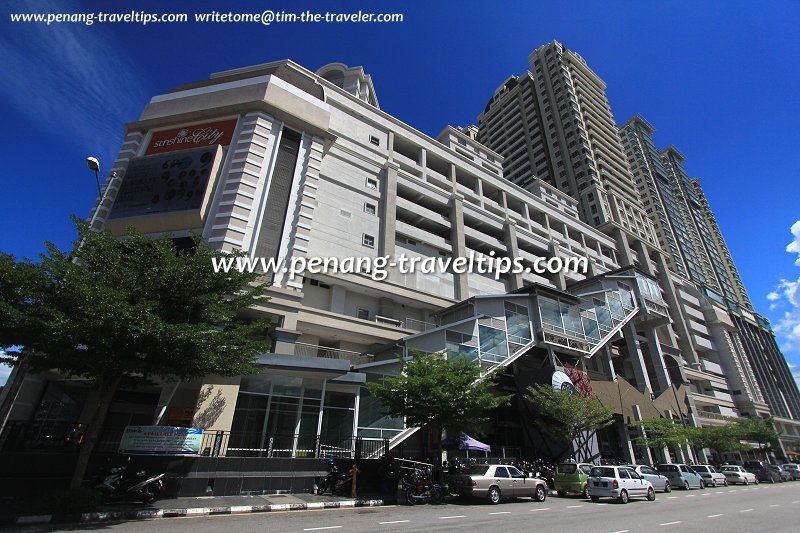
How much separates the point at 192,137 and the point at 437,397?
25067 mm

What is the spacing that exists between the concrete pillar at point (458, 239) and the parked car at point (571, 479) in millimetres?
18571

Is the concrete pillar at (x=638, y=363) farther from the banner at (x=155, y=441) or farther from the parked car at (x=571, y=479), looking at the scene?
the banner at (x=155, y=441)

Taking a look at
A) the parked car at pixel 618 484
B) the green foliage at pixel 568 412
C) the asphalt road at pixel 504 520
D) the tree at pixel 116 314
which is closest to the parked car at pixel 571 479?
the parked car at pixel 618 484

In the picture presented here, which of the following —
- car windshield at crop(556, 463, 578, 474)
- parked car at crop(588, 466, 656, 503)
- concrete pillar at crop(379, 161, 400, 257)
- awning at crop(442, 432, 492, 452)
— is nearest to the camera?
parked car at crop(588, 466, 656, 503)

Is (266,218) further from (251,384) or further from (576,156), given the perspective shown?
(576,156)

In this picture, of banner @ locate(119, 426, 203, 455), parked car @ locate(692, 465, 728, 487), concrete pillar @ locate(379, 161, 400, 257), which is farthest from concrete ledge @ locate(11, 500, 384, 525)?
parked car @ locate(692, 465, 728, 487)

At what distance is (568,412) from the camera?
78.5ft

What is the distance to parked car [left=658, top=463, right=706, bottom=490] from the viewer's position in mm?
25203

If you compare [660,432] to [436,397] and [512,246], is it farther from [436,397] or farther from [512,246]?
[436,397]

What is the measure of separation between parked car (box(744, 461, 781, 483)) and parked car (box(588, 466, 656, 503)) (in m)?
25.3

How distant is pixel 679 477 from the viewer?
25.2m

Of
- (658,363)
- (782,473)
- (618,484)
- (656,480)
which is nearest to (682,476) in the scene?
(656,480)

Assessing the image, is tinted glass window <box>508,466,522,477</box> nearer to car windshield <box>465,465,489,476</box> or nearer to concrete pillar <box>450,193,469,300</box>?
car windshield <box>465,465,489,476</box>

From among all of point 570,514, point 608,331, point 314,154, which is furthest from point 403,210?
point 570,514
